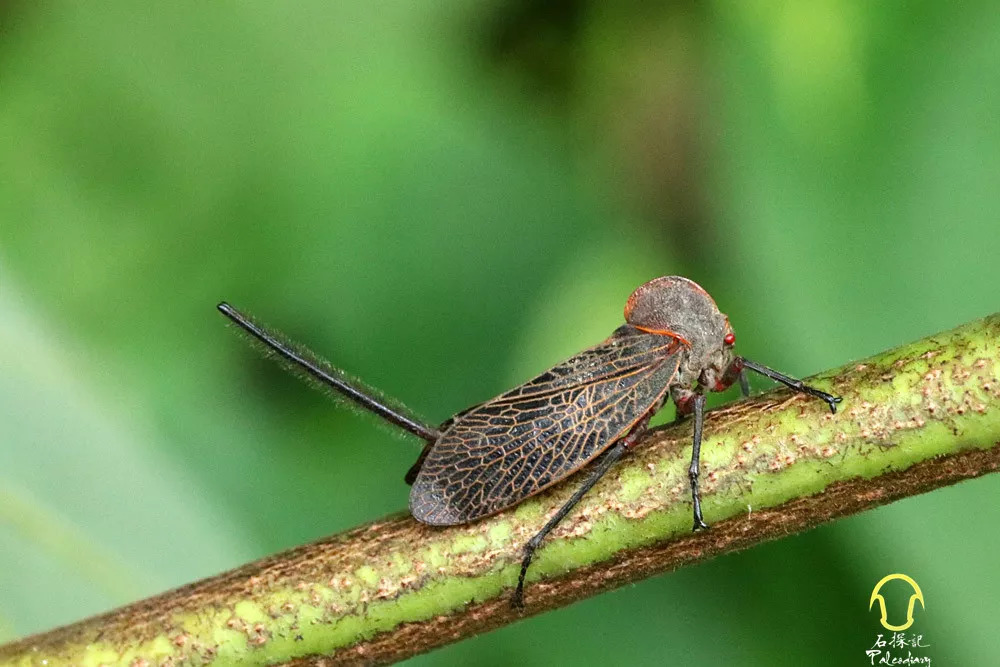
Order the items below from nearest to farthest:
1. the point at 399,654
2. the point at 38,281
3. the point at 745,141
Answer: the point at 399,654 → the point at 745,141 → the point at 38,281

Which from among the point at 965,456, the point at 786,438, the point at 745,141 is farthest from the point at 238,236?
the point at 965,456

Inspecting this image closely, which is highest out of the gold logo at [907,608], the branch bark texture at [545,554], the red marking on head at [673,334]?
the red marking on head at [673,334]

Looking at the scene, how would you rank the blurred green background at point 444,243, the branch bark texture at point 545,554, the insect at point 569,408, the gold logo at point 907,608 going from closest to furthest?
the branch bark texture at point 545,554 < the insect at point 569,408 < the gold logo at point 907,608 < the blurred green background at point 444,243

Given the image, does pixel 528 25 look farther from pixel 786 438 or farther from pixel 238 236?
pixel 786 438

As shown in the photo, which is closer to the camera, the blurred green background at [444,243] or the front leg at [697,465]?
the front leg at [697,465]

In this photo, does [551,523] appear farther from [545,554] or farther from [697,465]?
[697,465]

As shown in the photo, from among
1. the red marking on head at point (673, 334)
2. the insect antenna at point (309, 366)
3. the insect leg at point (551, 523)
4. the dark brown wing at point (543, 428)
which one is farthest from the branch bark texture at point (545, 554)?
the red marking on head at point (673, 334)

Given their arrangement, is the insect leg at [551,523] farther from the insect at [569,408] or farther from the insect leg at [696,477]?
the insect leg at [696,477]

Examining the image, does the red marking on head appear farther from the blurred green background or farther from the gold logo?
the gold logo
